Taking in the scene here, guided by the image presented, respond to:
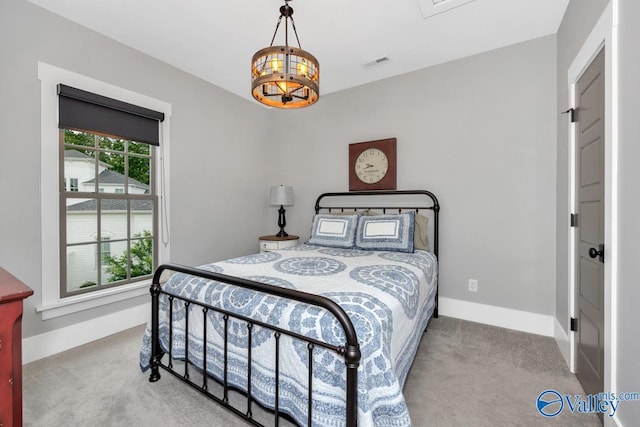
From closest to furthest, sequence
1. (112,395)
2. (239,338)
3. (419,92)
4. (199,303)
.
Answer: (239,338)
(199,303)
(112,395)
(419,92)

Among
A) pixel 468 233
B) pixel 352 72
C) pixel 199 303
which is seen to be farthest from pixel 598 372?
pixel 352 72

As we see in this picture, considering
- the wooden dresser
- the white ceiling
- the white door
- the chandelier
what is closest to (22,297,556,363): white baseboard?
the white door

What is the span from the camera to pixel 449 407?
1.55 m

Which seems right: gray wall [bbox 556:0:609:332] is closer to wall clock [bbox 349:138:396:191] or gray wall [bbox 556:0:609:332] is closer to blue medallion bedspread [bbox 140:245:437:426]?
blue medallion bedspread [bbox 140:245:437:426]

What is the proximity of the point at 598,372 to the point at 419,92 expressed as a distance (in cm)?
270

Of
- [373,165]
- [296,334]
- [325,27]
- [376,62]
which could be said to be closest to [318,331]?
[296,334]

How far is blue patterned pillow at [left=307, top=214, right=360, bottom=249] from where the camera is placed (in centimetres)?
288

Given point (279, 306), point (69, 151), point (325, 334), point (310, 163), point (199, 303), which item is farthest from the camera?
point (310, 163)

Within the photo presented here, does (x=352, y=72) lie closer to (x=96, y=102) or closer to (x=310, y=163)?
(x=310, y=163)

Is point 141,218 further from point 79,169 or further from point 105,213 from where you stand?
point 79,169

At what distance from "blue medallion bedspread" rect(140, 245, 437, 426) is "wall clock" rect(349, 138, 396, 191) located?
1361mm

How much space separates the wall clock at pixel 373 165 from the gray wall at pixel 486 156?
100 millimetres

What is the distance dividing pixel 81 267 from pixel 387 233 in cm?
272

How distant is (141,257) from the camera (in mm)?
2812
